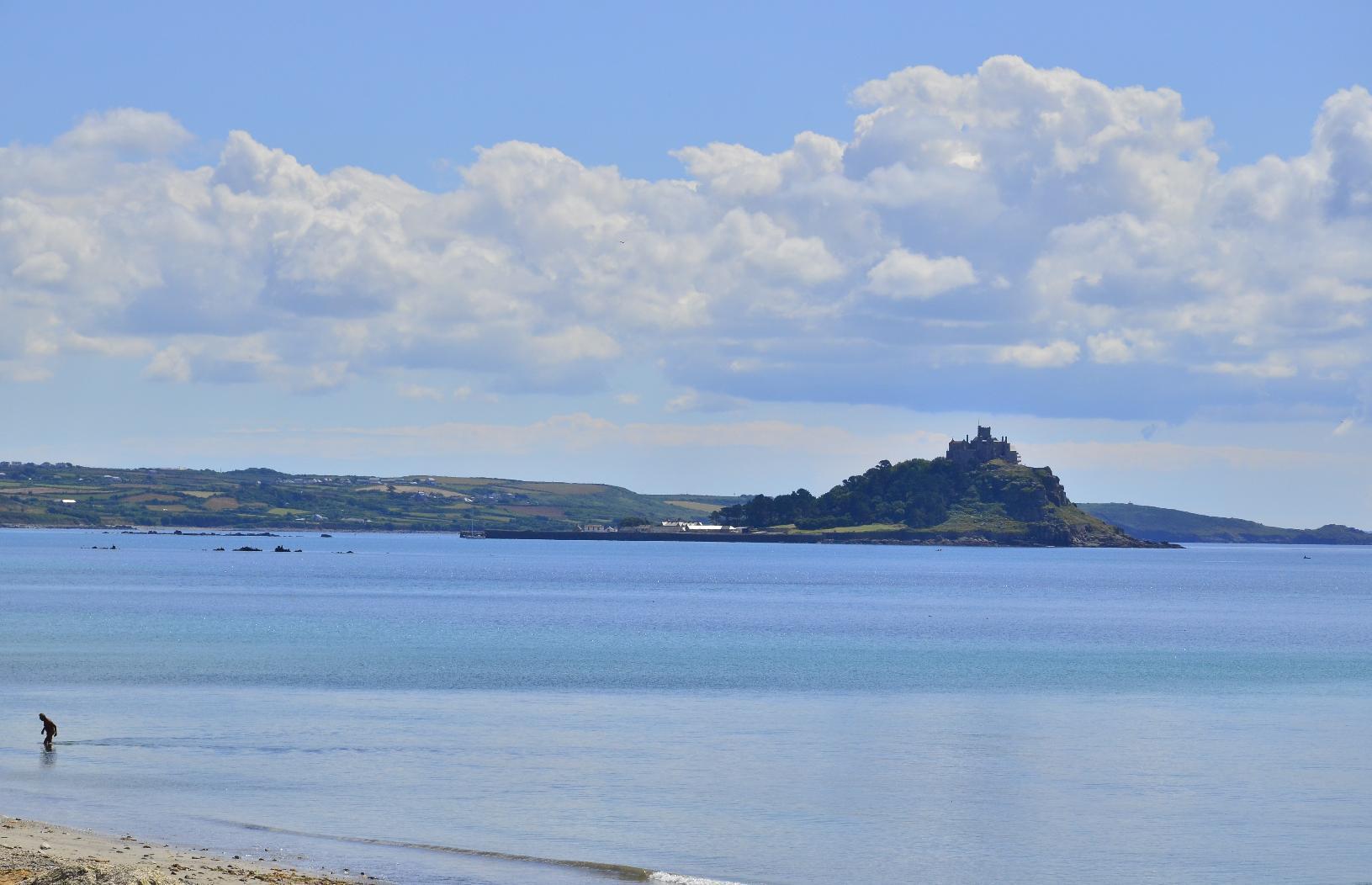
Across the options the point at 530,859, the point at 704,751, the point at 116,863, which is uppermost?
the point at 704,751

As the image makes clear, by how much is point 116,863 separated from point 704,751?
2410cm

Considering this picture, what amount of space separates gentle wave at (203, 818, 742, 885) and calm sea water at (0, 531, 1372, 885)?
206 mm

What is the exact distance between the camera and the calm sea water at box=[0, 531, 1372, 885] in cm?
3831

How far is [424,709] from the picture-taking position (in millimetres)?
63562

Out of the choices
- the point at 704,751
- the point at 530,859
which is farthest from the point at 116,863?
the point at 704,751

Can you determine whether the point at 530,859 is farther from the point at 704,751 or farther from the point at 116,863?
the point at 704,751

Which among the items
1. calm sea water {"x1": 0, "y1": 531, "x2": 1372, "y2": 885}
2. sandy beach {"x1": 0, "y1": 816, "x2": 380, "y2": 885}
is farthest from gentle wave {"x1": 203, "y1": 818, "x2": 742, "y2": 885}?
sandy beach {"x1": 0, "y1": 816, "x2": 380, "y2": 885}

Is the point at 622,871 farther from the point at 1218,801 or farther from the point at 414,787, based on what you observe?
the point at 1218,801

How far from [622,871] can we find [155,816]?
42.2 ft

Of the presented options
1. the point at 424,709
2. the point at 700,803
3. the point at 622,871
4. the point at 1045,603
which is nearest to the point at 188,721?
the point at 424,709

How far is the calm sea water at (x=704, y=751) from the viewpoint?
38312 mm

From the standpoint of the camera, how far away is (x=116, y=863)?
32469mm

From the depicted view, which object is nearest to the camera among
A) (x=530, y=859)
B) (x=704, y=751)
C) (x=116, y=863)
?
(x=116, y=863)

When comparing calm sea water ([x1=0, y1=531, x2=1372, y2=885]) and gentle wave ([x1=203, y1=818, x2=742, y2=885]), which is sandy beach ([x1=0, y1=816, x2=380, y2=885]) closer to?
calm sea water ([x1=0, y1=531, x2=1372, y2=885])
